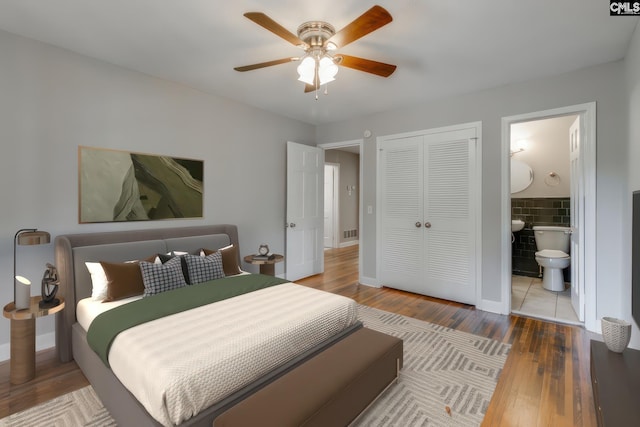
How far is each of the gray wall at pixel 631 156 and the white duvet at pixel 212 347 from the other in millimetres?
2260

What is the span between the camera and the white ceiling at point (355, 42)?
208cm

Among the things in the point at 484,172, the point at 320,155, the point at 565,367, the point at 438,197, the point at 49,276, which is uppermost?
the point at 320,155

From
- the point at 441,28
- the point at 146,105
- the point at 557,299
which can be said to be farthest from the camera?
the point at 557,299

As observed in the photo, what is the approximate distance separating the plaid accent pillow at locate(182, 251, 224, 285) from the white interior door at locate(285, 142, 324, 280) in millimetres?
1746

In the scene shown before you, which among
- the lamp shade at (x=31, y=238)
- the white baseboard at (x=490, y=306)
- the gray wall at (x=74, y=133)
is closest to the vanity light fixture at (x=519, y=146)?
the white baseboard at (x=490, y=306)

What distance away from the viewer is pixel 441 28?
90.8 inches

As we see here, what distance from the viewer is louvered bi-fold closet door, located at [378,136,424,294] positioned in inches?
162

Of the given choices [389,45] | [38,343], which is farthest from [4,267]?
[389,45]

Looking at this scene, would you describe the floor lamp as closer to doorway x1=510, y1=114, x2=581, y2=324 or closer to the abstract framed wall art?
the abstract framed wall art

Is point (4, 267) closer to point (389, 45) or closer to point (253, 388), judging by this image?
point (253, 388)

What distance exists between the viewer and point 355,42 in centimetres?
253

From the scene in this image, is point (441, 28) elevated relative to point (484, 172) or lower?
elevated

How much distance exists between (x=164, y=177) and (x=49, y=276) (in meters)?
1.41

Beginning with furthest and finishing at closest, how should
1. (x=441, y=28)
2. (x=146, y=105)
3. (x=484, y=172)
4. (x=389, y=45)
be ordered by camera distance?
(x=484, y=172) < (x=146, y=105) < (x=389, y=45) < (x=441, y=28)
